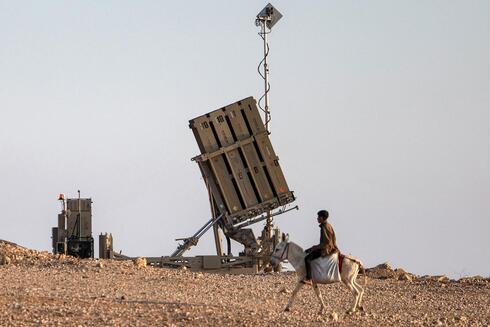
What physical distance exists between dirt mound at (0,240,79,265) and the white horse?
35.0 ft

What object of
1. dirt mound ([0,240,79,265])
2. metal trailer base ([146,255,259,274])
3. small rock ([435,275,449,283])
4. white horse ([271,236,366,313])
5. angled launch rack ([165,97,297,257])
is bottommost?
white horse ([271,236,366,313])

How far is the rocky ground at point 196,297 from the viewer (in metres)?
20.3

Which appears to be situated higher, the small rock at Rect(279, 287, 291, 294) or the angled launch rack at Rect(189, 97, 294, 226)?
the angled launch rack at Rect(189, 97, 294, 226)

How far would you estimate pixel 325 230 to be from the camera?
22.6m

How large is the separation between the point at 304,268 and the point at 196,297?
3.27 meters

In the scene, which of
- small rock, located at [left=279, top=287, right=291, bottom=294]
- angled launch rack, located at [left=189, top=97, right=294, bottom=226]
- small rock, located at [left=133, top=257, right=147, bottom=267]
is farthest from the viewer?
small rock, located at [left=133, top=257, right=147, bottom=267]

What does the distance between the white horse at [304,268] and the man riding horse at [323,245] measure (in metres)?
0.10

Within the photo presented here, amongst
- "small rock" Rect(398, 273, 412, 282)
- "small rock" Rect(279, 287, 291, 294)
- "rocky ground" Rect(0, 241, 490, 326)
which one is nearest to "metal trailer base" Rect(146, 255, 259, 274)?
"rocky ground" Rect(0, 241, 490, 326)

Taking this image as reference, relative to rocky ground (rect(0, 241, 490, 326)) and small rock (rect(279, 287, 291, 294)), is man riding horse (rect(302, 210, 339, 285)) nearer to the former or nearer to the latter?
rocky ground (rect(0, 241, 490, 326))

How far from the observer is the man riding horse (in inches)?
891

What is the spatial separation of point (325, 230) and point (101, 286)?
6.50 metres

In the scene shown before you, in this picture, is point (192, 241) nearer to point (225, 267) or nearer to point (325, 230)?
point (225, 267)

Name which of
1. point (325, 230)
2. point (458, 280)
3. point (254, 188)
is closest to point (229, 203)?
point (254, 188)

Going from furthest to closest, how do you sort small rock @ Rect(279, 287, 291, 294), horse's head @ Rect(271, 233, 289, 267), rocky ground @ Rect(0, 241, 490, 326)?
small rock @ Rect(279, 287, 291, 294), horse's head @ Rect(271, 233, 289, 267), rocky ground @ Rect(0, 241, 490, 326)
